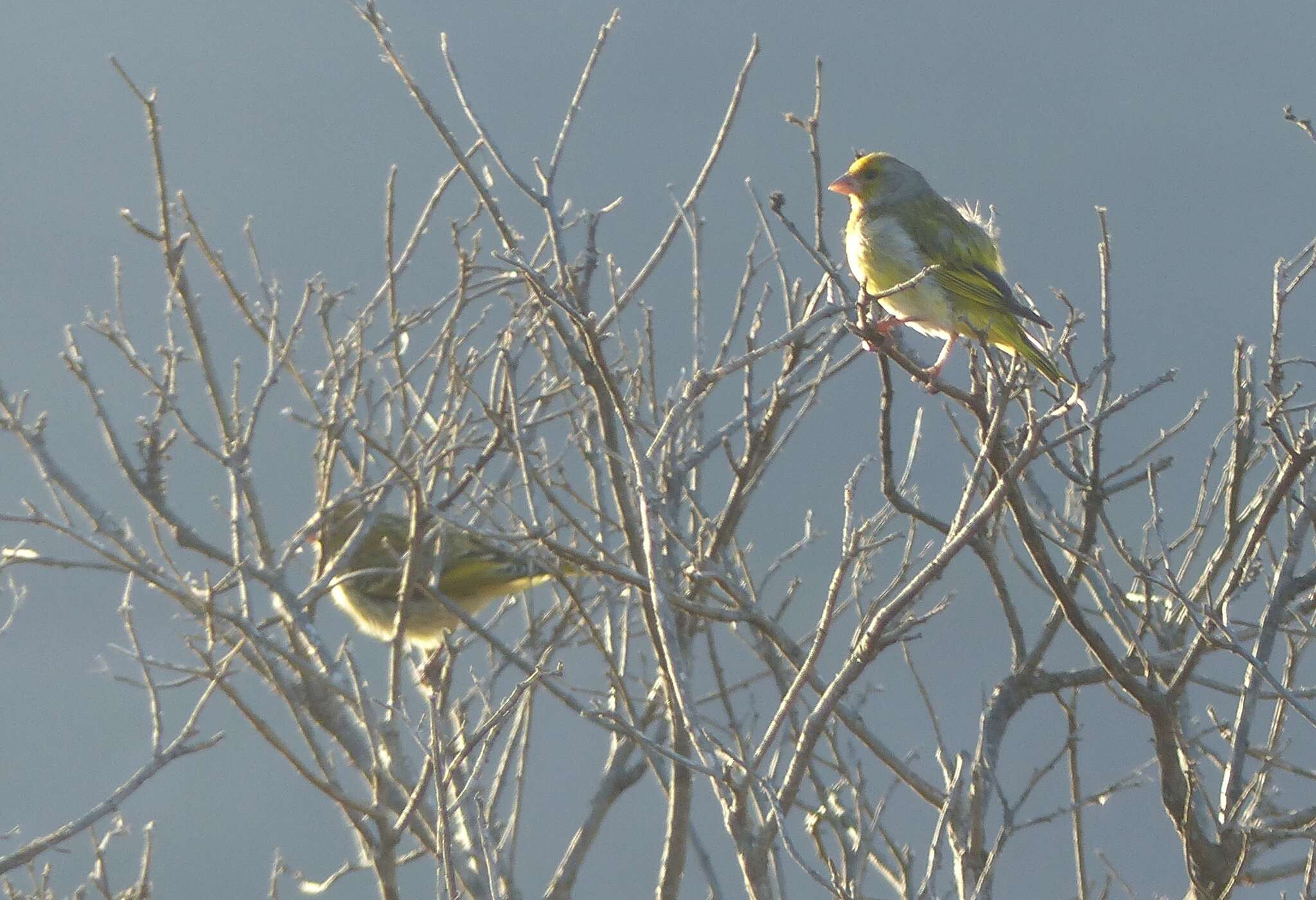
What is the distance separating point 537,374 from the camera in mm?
4047

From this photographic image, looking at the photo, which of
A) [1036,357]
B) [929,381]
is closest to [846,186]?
[1036,357]

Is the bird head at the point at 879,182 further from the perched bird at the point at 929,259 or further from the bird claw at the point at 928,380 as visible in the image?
the bird claw at the point at 928,380

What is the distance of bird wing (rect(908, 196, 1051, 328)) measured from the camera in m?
4.42

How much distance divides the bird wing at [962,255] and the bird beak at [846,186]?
0.26m

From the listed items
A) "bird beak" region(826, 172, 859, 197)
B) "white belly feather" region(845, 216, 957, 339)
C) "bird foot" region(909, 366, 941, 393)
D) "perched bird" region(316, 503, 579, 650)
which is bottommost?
"bird foot" region(909, 366, 941, 393)

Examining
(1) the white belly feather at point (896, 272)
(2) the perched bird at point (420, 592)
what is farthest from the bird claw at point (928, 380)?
(2) the perched bird at point (420, 592)

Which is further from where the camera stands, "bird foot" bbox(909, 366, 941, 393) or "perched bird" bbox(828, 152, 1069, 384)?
"perched bird" bbox(828, 152, 1069, 384)

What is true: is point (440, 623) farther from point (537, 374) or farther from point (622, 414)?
point (622, 414)

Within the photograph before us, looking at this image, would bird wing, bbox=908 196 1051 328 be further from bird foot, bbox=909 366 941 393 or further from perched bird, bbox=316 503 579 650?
perched bird, bbox=316 503 579 650

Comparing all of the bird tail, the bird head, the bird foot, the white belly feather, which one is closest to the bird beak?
the bird head

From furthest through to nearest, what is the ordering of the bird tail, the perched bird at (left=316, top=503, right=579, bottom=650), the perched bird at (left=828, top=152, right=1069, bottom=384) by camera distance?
the perched bird at (left=316, top=503, right=579, bottom=650) < the perched bird at (left=828, top=152, right=1069, bottom=384) < the bird tail

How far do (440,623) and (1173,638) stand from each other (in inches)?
116

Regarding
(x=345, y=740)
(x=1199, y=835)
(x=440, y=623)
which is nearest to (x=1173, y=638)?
(x=1199, y=835)

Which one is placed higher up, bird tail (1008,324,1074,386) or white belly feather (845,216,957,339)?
white belly feather (845,216,957,339)
